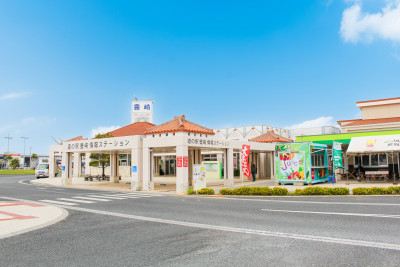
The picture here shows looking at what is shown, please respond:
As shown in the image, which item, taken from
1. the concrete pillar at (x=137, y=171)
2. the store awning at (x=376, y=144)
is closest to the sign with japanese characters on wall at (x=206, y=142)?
the concrete pillar at (x=137, y=171)

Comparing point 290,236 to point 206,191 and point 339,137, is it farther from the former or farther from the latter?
point 339,137

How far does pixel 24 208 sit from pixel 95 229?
6108 mm

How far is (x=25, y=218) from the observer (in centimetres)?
1030

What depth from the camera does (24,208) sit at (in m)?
12.6

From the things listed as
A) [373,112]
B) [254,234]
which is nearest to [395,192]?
[254,234]

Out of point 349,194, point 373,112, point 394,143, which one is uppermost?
point 373,112

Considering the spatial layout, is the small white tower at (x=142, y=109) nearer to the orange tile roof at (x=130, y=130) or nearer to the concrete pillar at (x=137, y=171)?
the orange tile roof at (x=130, y=130)

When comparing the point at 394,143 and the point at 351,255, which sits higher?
the point at 394,143

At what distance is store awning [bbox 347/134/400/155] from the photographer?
71.0 feet

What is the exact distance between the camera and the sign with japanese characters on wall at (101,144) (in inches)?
891

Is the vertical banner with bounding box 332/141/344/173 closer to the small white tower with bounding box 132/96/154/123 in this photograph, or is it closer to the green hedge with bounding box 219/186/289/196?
the green hedge with bounding box 219/186/289/196

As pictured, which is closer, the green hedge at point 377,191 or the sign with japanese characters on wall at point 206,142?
the green hedge at point 377,191

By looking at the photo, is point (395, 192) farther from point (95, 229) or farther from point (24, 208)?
point (24, 208)

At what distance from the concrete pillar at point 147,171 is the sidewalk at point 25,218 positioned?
356 inches
